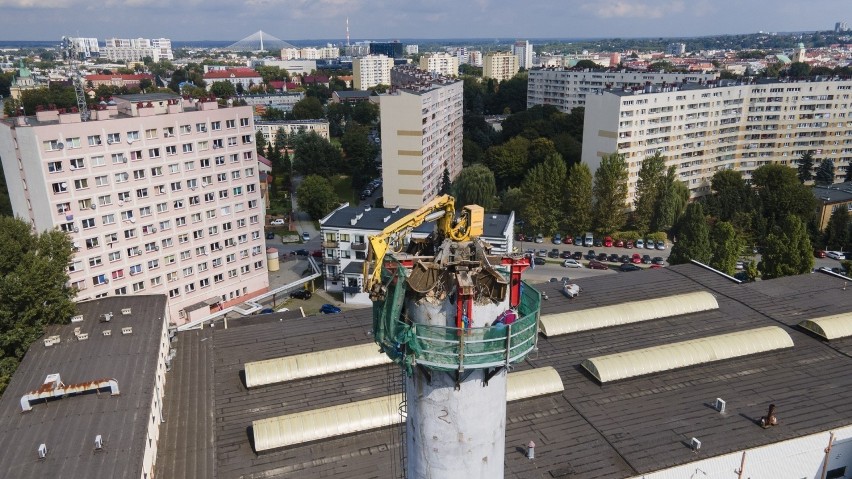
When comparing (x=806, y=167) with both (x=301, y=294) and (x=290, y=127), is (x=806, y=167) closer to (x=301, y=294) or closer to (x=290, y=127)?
(x=301, y=294)

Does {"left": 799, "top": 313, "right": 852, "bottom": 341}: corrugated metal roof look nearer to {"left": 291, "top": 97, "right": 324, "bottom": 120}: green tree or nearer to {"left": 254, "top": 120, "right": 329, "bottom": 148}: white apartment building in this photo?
{"left": 254, "top": 120, "right": 329, "bottom": 148}: white apartment building

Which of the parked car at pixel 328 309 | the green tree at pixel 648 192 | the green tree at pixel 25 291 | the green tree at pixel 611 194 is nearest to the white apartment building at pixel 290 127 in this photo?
the green tree at pixel 611 194

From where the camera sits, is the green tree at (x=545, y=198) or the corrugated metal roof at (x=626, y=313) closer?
the corrugated metal roof at (x=626, y=313)

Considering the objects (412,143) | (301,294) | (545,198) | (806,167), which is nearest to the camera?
(301,294)

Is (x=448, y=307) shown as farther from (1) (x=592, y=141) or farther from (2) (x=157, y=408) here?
(1) (x=592, y=141)

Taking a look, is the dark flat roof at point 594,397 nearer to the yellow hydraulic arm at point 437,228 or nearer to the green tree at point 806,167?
the yellow hydraulic arm at point 437,228

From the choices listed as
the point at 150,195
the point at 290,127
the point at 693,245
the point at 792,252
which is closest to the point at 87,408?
the point at 150,195

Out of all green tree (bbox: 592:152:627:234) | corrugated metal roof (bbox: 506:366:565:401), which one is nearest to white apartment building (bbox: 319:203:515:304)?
green tree (bbox: 592:152:627:234)
